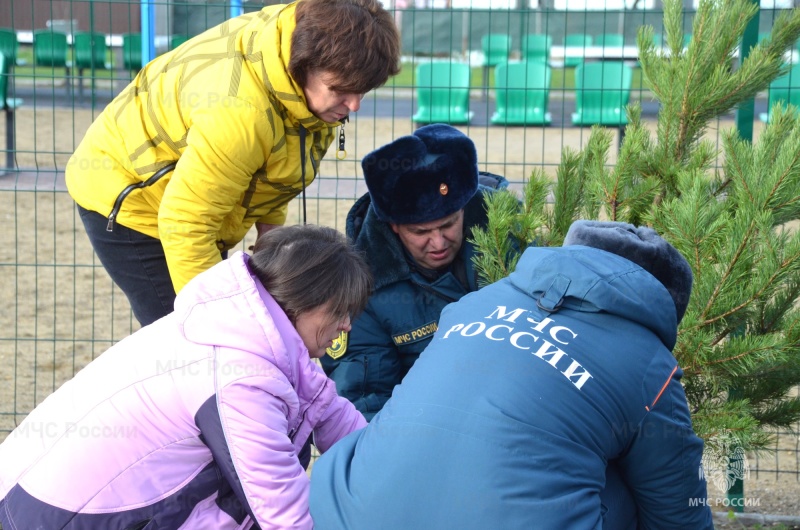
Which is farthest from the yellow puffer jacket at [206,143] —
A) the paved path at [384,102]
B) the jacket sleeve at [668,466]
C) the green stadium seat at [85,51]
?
the green stadium seat at [85,51]

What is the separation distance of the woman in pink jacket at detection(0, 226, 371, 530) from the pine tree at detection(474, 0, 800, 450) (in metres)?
0.64

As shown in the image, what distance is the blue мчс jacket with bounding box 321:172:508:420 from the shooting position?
279 centimetres

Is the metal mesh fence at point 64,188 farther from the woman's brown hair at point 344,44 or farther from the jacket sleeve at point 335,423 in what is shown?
the jacket sleeve at point 335,423

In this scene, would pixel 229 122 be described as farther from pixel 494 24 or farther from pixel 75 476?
pixel 494 24

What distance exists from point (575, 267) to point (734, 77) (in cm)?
84

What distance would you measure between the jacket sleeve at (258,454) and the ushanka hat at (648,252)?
0.71 meters

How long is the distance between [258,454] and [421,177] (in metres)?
1.02

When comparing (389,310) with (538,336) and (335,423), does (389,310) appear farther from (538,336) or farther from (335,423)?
(538,336)

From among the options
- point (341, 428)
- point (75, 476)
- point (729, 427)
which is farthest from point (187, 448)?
point (729, 427)

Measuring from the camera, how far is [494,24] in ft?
58.0

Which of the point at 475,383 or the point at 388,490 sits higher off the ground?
the point at 475,383

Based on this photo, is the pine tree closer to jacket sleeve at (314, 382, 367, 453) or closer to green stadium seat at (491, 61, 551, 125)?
jacket sleeve at (314, 382, 367, 453)

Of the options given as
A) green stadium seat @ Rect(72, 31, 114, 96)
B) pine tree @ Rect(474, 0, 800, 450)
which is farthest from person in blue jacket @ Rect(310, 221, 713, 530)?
green stadium seat @ Rect(72, 31, 114, 96)

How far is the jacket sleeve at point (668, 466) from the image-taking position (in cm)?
178
